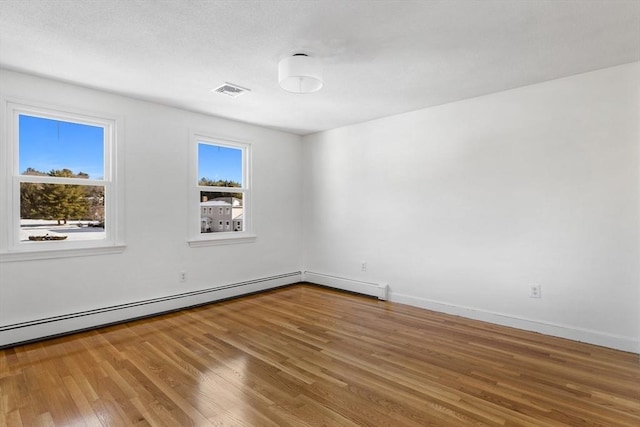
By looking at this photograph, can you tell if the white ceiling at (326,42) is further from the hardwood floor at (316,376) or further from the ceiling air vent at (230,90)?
the hardwood floor at (316,376)

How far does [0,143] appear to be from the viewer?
9.59ft

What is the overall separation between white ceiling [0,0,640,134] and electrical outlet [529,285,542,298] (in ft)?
6.70

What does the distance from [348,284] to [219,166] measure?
2.57m

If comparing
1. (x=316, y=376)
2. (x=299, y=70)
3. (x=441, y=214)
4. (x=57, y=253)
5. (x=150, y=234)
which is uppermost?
(x=299, y=70)

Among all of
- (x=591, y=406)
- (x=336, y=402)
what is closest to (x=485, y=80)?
(x=591, y=406)

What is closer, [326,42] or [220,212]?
[326,42]

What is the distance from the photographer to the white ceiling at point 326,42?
6.75 feet

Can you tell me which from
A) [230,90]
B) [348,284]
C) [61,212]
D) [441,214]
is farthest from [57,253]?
[441,214]

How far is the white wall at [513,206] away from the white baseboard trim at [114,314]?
177cm

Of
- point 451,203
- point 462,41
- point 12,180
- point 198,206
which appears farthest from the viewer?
point 198,206

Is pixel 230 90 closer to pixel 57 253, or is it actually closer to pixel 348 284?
pixel 57 253

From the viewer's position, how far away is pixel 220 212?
4.68 m

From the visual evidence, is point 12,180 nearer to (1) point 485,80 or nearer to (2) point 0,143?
(2) point 0,143

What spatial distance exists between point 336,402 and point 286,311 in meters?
1.97
